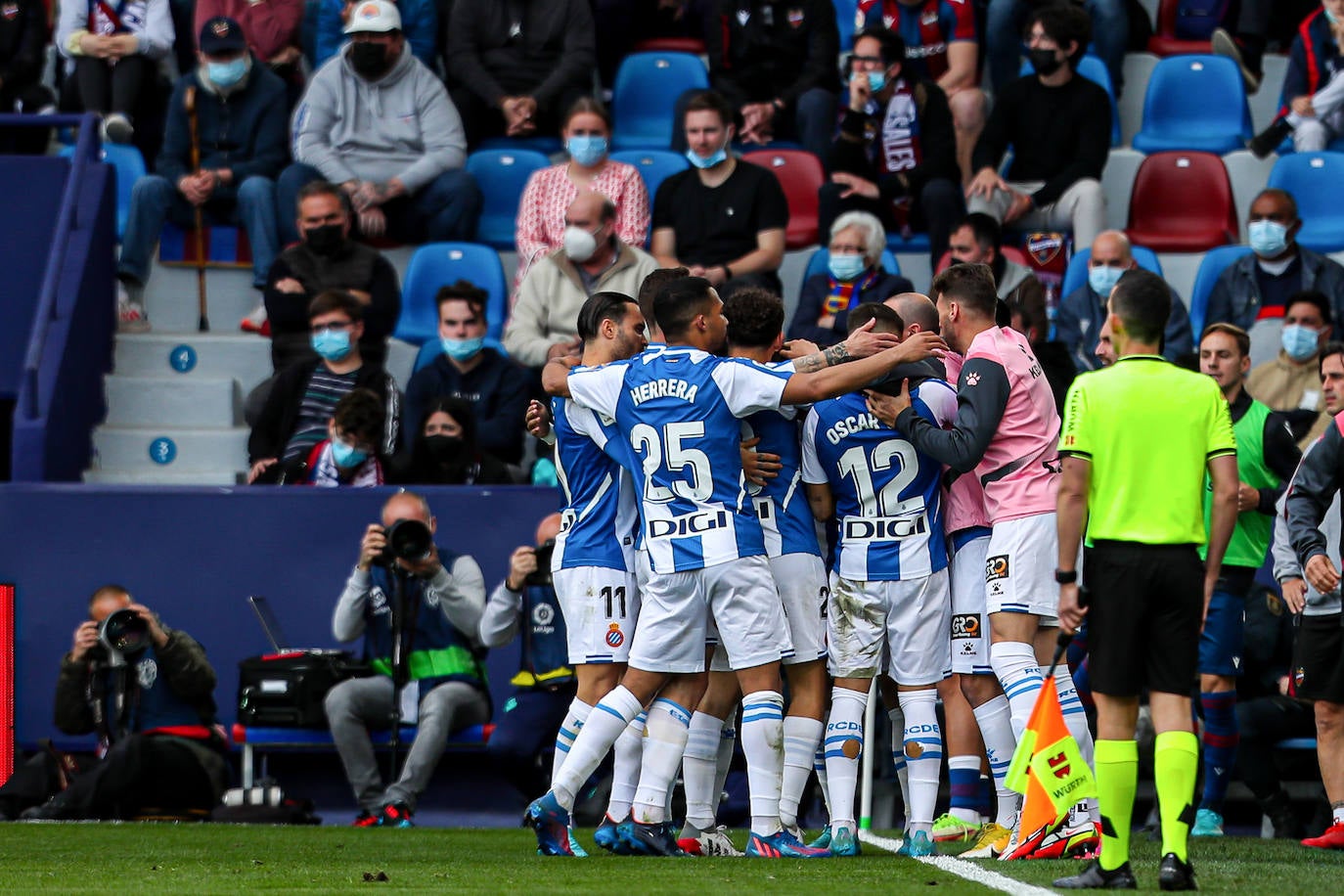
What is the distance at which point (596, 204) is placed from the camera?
1200cm

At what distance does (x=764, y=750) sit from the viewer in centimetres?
725

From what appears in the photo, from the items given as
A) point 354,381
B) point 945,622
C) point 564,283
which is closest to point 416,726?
point 354,381

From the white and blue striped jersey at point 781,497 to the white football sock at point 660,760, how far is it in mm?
780

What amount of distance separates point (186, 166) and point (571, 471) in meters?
6.85

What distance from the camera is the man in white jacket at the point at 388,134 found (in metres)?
13.4

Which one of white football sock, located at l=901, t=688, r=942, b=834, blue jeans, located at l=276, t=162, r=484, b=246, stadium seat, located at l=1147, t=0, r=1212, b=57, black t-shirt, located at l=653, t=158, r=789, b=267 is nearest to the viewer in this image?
white football sock, located at l=901, t=688, r=942, b=834

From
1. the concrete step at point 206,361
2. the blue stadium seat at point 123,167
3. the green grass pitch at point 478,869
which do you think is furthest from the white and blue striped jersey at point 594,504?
the blue stadium seat at point 123,167

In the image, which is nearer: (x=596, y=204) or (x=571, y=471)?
(x=571, y=471)

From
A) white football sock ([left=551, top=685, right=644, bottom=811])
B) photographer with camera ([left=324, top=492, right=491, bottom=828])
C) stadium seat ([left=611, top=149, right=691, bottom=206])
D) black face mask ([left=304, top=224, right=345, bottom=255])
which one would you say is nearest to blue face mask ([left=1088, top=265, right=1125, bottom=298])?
stadium seat ([left=611, top=149, right=691, bottom=206])

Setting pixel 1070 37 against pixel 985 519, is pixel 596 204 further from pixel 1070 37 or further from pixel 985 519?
pixel 985 519

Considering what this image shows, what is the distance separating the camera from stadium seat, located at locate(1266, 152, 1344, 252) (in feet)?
44.4

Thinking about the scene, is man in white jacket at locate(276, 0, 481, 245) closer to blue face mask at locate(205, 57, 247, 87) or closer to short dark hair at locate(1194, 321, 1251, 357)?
blue face mask at locate(205, 57, 247, 87)

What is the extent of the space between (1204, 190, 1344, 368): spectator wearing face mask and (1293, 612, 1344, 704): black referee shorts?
3.98 metres

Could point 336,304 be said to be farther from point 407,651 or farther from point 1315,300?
point 1315,300
